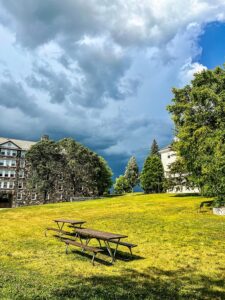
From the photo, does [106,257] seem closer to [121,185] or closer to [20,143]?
[20,143]

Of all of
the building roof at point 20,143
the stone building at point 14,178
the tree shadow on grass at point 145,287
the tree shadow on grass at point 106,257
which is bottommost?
the tree shadow on grass at point 145,287

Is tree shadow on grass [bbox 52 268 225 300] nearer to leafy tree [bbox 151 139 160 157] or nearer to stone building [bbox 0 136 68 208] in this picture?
stone building [bbox 0 136 68 208]

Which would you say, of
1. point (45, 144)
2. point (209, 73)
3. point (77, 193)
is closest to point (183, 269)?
point (209, 73)

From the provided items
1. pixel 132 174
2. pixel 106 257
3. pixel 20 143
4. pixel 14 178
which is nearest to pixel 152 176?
pixel 14 178

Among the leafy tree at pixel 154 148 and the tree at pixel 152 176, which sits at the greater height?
the leafy tree at pixel 154 148

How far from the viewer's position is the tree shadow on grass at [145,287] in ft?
25.3

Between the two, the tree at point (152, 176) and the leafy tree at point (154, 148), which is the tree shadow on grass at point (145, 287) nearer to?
the tree at point (152, 176)

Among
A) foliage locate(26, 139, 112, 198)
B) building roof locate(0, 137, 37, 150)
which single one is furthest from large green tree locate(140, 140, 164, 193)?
building roof locate(0, 137, 37, 150)

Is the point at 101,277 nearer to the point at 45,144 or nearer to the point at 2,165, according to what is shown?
the point at 45,144

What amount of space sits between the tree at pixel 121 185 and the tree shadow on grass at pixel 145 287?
310 ft

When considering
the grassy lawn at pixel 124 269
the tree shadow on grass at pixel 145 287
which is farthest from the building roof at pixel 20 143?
the tree shadow on grass at pixel 145 287

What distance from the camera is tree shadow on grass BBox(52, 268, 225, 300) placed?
7.71m

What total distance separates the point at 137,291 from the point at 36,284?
2.92 m

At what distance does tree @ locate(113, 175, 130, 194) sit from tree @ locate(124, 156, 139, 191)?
1.24 metres
